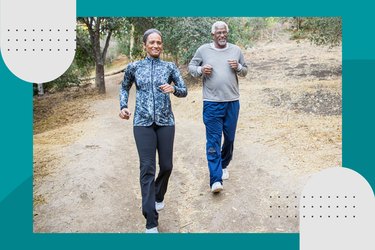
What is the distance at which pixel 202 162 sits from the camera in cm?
458

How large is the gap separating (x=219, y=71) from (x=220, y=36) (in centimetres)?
32

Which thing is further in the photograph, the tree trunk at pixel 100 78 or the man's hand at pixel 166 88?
the tree trunk at pixel 100 78

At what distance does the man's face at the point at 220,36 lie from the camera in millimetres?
3926

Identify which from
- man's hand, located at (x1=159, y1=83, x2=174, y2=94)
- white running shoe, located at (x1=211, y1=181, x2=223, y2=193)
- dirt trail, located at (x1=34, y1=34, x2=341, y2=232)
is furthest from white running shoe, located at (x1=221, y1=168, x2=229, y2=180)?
man's hand, located at (x1=159, y1=83, x2=174, y2=94)

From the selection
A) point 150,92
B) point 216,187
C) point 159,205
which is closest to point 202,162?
point 216,187

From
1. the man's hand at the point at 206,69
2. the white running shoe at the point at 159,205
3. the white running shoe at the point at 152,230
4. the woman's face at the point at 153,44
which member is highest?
the woman's face at the point at 153,44

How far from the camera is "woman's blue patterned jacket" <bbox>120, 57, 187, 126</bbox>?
11.2 feet

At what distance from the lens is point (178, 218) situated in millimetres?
3863

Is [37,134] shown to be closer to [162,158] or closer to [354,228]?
[162,158]

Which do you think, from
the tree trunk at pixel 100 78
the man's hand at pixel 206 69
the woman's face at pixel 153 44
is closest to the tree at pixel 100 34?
the tree trunk at pixel 100 78

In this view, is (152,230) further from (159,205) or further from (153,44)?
(153,44)

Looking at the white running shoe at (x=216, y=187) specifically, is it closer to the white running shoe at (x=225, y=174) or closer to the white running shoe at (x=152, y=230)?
the white running shoe at (x=225, y=174)

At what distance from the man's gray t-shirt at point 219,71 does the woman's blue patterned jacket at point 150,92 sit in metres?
0.60

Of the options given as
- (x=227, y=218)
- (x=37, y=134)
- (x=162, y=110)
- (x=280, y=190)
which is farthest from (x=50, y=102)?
(x=280, y=190)
